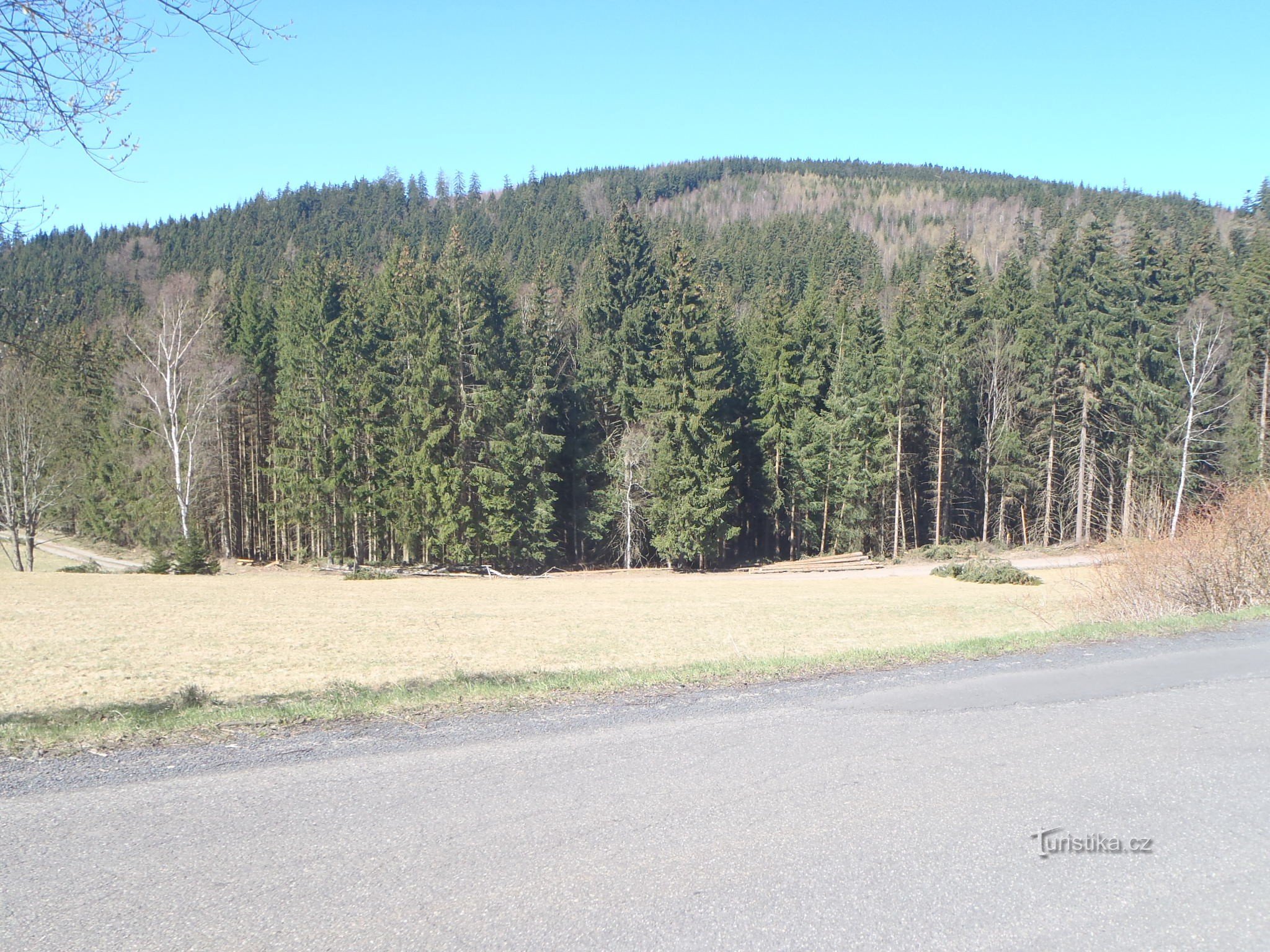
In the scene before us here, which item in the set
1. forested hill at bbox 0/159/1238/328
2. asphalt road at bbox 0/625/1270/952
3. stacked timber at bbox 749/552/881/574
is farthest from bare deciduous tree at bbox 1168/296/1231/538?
asphalt road at bbox 0/625/1270/952

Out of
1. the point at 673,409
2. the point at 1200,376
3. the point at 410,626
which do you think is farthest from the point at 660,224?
the point at 410,626

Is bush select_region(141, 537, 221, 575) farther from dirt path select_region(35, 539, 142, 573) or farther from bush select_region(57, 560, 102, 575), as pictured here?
dirt path select_region(35, 539, 142, 573)

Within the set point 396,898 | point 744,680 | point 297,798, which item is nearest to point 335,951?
point 396,898

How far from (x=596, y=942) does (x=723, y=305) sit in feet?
175

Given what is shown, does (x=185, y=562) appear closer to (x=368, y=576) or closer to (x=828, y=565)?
(x=368, y=576)

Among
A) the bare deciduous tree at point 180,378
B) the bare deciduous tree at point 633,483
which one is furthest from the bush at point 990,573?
the bare deciduous tree at point 180,378

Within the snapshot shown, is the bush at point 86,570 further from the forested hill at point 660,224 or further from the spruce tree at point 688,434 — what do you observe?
the spruce tree at point 688,434

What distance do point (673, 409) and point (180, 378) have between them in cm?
2528

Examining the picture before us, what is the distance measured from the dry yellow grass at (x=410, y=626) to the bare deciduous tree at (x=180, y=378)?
24.7 ft

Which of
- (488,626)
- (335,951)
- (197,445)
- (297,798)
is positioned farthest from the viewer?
(197,445)

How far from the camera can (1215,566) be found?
14758 mm

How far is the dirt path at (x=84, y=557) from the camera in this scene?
48.3 m

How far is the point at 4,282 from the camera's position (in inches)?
295

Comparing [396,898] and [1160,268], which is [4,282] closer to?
[396,898]
